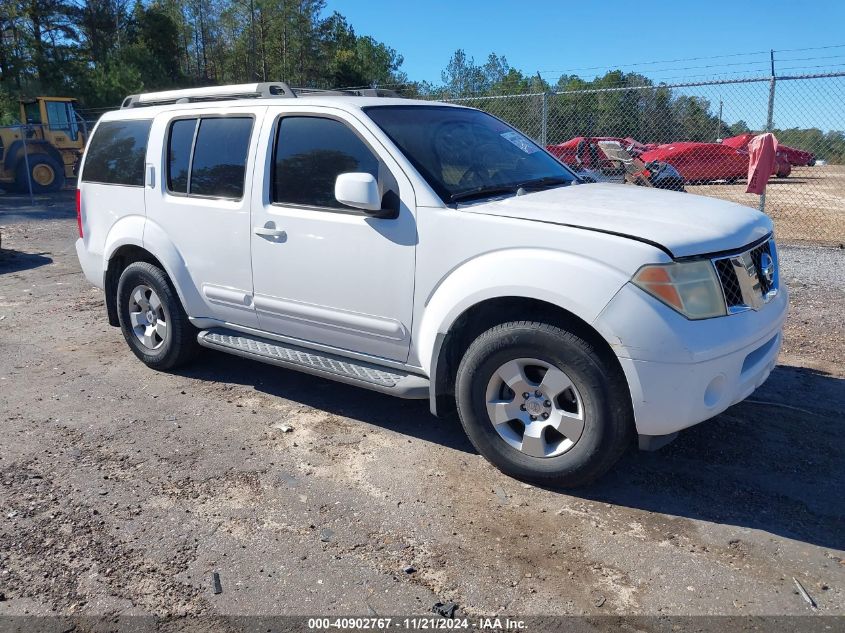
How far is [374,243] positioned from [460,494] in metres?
1.43

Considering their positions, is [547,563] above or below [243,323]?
below

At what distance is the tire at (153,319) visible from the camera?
522 cm

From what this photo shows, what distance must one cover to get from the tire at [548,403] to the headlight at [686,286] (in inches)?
15.7

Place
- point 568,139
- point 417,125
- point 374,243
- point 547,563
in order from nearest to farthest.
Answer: point 547,563 → point 374,243 → point 417,125 → point 568,139

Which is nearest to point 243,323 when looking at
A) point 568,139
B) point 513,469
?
point 513,469

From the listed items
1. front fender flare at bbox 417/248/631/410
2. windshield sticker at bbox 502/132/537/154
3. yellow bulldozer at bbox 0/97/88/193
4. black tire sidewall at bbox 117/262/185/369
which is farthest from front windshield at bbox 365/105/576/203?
yellow bulldozer at bbox 0/97/88/193

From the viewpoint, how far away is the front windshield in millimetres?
4031

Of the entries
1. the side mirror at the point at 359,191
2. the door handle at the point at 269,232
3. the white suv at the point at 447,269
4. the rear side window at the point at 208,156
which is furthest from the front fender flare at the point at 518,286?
the rear side window at the point at 208,156

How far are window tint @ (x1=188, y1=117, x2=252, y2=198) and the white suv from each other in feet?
0.06

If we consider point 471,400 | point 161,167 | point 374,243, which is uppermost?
point 161,167

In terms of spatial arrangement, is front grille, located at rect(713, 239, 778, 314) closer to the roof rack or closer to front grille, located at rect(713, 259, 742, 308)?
front grille, located at rect(713, 259, 742, 308)

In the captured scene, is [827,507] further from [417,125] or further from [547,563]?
[417,125]

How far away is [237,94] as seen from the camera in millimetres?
4973

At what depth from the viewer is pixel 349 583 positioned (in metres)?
2.92
